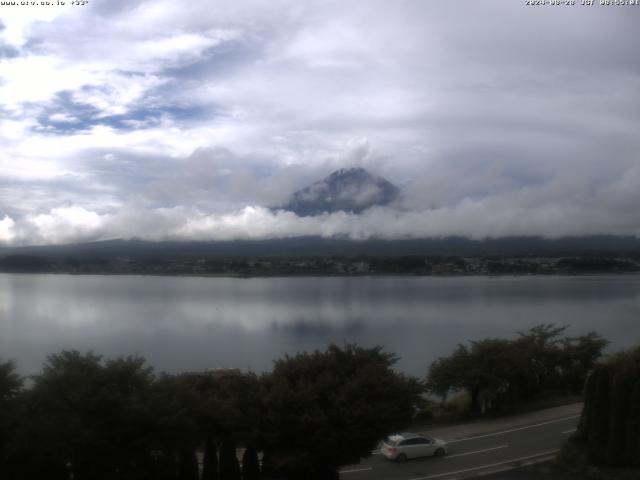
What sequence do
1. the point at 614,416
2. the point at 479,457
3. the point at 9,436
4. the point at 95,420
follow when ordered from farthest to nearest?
the point at 479,457 → the point at 614,416 → the point at 95,420 → the point at 9,436

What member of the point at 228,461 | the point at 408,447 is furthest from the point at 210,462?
the point at 408,447

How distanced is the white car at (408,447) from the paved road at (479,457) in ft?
0.46

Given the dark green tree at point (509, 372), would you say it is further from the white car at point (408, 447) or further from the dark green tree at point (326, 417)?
the dark green tree at point (326, 417)

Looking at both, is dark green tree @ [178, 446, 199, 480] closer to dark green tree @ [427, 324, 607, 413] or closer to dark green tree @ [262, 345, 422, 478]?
dark green tree @ [262, 345, 422, 478]

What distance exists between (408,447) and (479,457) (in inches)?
58.3

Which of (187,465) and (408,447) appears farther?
(408,447)

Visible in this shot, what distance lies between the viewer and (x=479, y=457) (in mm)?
13609

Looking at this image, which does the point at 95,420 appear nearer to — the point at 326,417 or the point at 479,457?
the point at 326,417

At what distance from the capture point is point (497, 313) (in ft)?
178

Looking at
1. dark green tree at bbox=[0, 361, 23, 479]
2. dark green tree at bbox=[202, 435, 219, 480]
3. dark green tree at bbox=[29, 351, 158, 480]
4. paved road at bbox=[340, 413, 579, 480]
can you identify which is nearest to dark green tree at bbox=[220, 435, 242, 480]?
dark green tree at bbox=[202, 435, 219, 480]

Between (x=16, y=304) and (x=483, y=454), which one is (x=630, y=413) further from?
(x=16, y=304)

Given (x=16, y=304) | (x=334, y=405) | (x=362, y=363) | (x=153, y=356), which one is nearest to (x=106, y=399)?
(x=334, y=405)

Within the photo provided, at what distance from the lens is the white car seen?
13.7m

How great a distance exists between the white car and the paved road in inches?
5.6
